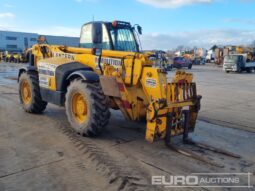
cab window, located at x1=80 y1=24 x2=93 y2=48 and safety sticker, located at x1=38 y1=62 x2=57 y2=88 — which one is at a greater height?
cab window, located at x1=80 y1=24 x2=93 y2=48

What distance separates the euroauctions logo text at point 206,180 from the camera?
4270 millimetres

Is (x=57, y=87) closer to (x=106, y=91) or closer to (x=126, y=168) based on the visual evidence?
(x=106, y=91)

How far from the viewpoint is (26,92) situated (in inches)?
340

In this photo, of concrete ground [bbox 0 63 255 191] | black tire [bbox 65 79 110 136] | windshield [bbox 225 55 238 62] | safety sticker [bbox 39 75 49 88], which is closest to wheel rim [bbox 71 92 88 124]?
black tire [bbox 65 79 110 136]

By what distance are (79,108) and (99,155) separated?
5.09ft

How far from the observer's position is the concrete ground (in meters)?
4.30

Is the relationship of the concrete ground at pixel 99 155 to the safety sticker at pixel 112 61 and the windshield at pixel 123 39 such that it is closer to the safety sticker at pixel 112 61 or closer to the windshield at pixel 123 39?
the safety sticker at pixel 112 61

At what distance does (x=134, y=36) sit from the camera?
768 centimetres

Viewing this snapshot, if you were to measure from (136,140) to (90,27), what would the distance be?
309 cm

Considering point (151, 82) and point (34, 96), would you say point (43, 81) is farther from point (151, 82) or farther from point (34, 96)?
point (151, 82)

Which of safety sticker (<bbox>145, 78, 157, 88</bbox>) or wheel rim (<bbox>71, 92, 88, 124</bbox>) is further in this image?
wheel rim (<bbox>71, 92, 88, 124</bbox>)

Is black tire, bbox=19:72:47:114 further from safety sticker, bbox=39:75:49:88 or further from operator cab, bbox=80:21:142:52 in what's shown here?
operator cab, bbox=80:21:142:52

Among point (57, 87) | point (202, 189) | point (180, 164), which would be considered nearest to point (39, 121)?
point (57, 87)

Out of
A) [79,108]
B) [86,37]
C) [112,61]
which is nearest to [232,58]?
[86,37]
